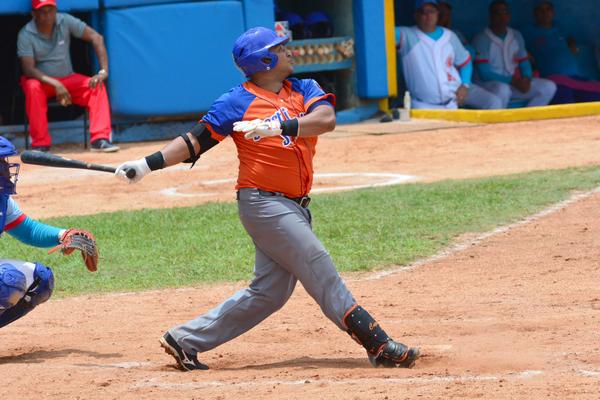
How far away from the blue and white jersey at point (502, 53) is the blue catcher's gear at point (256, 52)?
1148cm

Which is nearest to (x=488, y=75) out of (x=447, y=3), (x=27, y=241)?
(x=447, y=3)

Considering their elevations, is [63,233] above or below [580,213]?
above

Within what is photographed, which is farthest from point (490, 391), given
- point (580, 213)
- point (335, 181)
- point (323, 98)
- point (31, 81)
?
point (31, 81)

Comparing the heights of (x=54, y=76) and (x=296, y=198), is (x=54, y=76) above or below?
below

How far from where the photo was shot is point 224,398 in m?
4.89

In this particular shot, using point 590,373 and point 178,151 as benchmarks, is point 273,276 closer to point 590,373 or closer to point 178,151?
point 178,151

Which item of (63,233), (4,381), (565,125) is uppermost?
(63,233)

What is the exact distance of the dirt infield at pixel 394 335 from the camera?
503 centimetres

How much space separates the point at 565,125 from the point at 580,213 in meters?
5.26

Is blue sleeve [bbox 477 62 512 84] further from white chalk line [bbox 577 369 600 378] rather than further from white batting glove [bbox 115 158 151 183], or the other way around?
white chalk line [bbox 577 369 600 378]

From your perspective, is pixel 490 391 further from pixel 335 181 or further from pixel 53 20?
pixel 53 20

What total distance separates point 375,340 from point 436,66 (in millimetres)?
10693

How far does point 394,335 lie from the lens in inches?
244

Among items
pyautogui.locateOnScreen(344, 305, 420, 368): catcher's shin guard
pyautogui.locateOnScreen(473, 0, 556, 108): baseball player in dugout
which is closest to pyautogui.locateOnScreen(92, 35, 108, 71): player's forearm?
pyautogui.locateOnScreen(473, 0, 556, 108): baseball player in dugout
